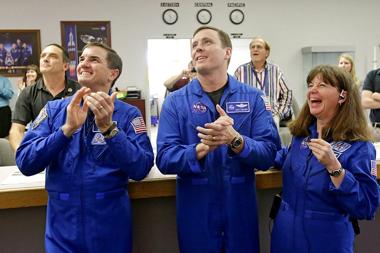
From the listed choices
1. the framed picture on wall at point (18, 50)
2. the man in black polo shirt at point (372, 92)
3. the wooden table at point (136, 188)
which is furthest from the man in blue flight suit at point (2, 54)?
the man in black polo shirt at point (372, 92)

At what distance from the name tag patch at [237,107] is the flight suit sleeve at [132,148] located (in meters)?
0.40

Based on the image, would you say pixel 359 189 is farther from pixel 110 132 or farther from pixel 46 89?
pixel 46 89

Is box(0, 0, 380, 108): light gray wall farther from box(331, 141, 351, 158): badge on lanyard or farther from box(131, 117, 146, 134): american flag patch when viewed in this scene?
box(331, 141, 351, 158): badge on lanyard

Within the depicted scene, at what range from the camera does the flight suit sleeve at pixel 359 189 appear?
147 cm

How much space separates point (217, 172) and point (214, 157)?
2.7 inches

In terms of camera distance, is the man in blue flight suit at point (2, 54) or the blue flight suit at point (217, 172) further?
the man in blue flight suit at point (2, 54)

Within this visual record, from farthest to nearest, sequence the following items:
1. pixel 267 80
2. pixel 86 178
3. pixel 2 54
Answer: pixel 2 54, pixel 267 80, pixel 86 178

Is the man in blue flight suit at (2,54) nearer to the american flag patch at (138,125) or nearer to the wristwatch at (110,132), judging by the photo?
the american flag patch at (138,125)

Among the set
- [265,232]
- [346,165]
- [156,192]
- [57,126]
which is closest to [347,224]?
[346,165]

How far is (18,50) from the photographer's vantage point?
268 inches

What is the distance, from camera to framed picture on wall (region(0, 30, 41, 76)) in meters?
6.72

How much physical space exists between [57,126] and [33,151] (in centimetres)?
17

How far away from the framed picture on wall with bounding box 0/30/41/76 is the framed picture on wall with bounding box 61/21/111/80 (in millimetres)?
468

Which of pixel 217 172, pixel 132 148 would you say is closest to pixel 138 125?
pixel 132 148
